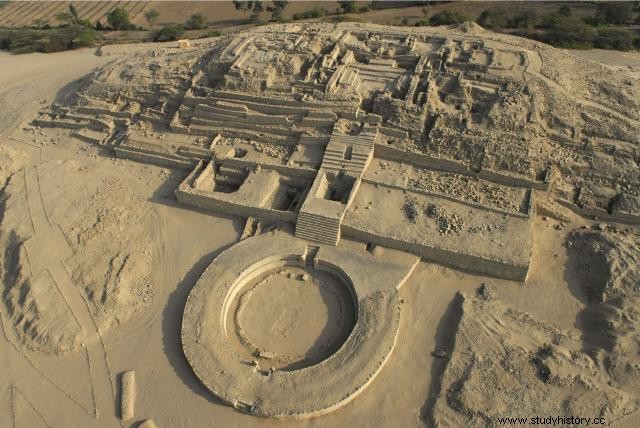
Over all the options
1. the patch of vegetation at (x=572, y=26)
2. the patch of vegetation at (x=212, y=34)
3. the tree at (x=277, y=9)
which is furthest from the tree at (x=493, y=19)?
the patch of vegetation at (x=212, y=34)

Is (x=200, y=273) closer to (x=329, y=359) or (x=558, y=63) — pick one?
(x=329, y=359)

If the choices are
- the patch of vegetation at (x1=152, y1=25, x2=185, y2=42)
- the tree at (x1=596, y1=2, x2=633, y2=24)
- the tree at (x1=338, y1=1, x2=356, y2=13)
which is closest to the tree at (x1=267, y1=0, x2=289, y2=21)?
the tree at (x1=338, y1=1, x2=356, y2=13)

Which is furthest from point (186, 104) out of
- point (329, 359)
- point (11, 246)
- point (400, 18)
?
point (400, 18)

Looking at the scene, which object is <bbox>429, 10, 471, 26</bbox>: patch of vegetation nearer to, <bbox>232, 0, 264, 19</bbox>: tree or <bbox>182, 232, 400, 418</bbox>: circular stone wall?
<bbox>232, 0, 264, 19</bbox>: tree

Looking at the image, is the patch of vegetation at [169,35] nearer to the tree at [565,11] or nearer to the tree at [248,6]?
the tree at [248,6]

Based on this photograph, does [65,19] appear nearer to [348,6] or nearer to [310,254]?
[348,6]

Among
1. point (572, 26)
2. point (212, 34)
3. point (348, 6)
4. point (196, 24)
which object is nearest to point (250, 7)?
point (196, 24)
